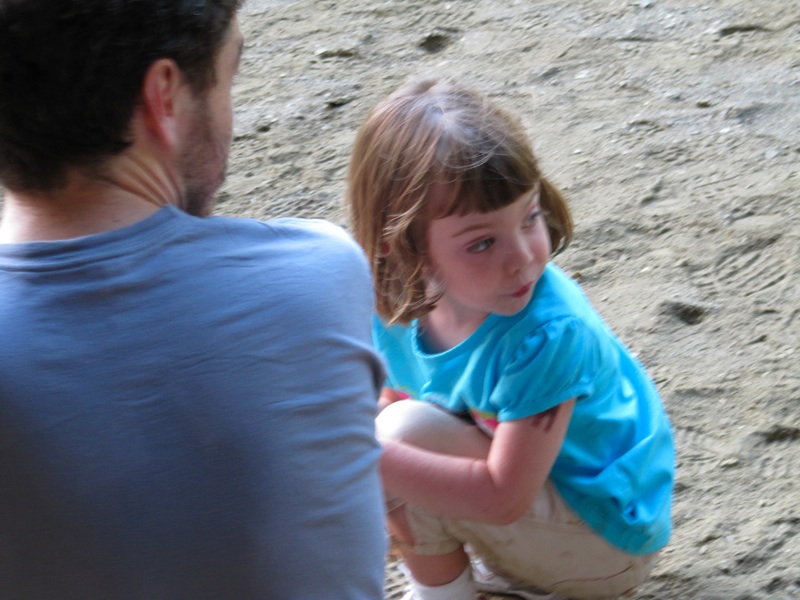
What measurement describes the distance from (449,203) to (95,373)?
0.66m

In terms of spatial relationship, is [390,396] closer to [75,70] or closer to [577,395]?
[577,395]

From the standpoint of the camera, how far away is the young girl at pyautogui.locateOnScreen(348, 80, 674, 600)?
5.12ft

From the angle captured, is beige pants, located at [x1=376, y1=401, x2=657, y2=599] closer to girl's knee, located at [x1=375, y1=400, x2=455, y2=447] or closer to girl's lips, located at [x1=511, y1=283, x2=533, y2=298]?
girl's knee, located at [x1=375, y1=400, x2=455, y2=447]

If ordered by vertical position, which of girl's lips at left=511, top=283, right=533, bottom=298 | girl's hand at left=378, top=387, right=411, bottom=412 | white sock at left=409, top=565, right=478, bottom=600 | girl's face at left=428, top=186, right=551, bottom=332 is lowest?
white sock at left=409, top=565, right=478, bottom=600

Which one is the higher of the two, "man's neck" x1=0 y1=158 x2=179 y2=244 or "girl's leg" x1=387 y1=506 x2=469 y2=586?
"man's neck" x1=0 y1=158 x2=179 y2=244

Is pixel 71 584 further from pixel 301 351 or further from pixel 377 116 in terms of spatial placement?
pixel 377 116

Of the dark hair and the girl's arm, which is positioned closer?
the dark hair

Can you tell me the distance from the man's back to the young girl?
0.48 meters

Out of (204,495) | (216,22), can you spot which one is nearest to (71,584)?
(204,495)

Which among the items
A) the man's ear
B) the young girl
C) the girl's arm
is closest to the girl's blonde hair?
the young girl

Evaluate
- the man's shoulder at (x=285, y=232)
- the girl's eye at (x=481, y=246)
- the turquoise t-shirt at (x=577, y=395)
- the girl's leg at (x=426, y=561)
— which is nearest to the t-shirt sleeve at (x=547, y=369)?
the turquoise t-shirt at (x=577, y=395)

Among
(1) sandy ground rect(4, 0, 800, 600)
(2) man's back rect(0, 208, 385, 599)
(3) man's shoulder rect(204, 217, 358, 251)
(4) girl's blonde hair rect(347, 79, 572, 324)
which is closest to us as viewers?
(2) man's back rect(0, 208, 385, 599)

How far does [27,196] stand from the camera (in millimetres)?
1157

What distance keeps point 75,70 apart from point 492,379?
769 millimetres
